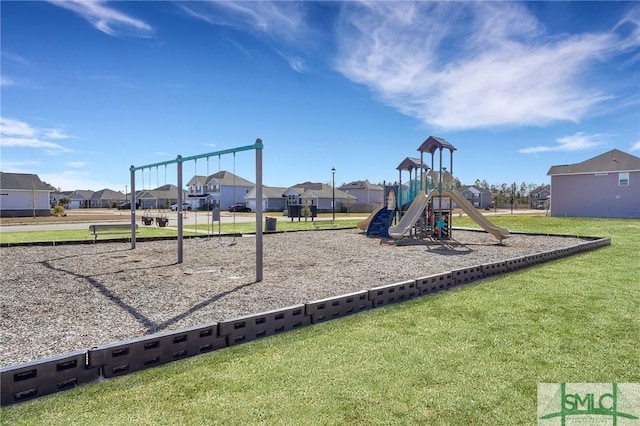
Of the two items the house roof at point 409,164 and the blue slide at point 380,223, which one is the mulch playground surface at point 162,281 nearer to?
the blue slide at point 380,223

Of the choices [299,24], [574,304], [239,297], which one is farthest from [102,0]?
[574,304]

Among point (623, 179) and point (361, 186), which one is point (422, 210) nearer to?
point (623, 179)

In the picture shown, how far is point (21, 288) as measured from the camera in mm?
6004

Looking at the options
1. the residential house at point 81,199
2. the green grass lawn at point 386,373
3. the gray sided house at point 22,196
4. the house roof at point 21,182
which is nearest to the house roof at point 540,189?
the gray sided house at point 22,196

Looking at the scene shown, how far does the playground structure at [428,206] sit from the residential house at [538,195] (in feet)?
235

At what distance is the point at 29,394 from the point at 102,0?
28.7 feet

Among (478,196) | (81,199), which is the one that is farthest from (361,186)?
(81,199)

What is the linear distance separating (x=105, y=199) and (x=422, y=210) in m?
80.6

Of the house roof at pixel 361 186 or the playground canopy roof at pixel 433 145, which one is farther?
the house roof at pixel 361 186

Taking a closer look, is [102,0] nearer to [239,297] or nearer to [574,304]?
[239,297]

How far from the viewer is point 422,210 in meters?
13.6

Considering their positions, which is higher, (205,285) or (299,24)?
(299,24)

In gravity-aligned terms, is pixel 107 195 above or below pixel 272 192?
above

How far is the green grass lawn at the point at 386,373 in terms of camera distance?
2467 mm
